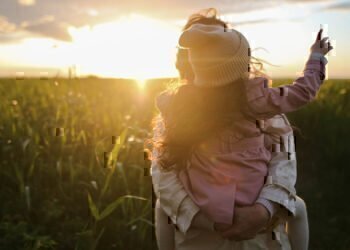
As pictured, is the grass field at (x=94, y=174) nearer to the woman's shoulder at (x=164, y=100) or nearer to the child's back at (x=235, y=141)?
the woman's shoulder at (x=164, y=100)

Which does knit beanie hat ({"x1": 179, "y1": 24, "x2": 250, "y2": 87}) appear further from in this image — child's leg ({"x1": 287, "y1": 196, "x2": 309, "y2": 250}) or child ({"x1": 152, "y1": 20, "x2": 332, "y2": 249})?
child's leg ({"x1": 287, "y1": 196, "x2": 309, "y2": 250})

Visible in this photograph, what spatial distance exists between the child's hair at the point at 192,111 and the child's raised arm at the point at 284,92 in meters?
0.05

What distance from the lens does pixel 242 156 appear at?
2.32m

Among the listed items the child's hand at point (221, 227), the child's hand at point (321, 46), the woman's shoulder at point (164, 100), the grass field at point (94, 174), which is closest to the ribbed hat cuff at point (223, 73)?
the woman's shoulder at point (164, 100)

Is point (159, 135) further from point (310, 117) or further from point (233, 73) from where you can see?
point (310, 117)

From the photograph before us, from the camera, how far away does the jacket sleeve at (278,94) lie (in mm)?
2301

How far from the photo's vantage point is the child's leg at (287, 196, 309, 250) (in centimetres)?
248

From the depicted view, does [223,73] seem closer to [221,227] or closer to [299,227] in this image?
[221,227]

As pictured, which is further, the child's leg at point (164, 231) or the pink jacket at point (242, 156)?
the child's leg at point (164, 231)

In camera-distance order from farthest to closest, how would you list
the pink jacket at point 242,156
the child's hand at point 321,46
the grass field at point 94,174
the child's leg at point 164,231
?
the grass field at point 94,174, the child's leg at point 164,231, the child's hand at point 321,46, the pink jacket at point 242,156

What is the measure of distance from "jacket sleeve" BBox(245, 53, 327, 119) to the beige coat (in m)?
0.14

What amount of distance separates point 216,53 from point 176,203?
59 centimetres

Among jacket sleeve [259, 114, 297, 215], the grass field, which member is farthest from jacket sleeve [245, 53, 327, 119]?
the grass field

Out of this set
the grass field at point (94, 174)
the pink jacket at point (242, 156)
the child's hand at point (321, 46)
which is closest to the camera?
the pink jacket at point (242, 156)
